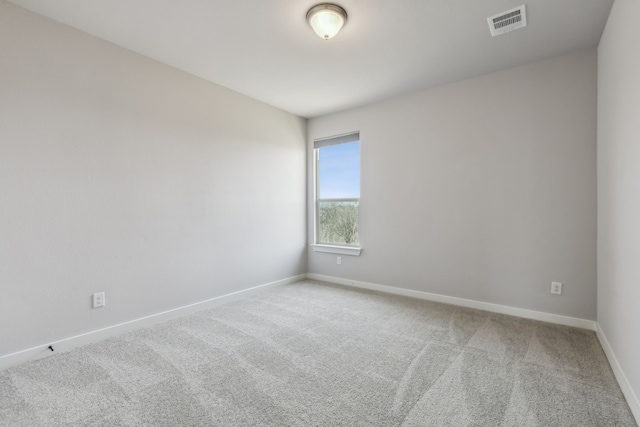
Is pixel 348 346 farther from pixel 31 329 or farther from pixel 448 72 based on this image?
pixel 448 72

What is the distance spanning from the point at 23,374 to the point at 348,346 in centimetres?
223

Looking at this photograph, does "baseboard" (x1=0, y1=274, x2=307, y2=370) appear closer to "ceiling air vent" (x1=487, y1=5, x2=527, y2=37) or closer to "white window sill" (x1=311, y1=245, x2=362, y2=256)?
"white window sill" (x1=311, y1=245, x2=362, y2=256)

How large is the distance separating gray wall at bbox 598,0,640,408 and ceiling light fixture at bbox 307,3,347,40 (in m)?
1.70

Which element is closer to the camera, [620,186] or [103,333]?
[620,186]

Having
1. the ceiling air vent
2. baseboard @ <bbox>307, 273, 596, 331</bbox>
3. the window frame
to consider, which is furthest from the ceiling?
baseboard @ <bbox>307, 273, 596, 331</bbox>

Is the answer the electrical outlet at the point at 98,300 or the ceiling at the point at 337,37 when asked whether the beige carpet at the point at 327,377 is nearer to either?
the electrical outlet at the point at 98,300

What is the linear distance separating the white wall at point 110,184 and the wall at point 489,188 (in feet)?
5.36

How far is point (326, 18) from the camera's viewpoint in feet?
7.14

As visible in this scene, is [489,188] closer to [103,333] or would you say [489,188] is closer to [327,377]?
[327,377]

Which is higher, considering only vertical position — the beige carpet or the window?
the window

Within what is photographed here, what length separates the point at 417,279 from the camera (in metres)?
3.71

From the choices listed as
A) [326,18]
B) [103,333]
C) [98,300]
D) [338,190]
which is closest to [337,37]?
[326,18]

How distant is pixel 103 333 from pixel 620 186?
4001 millimetres

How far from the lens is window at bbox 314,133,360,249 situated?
14.2ft
